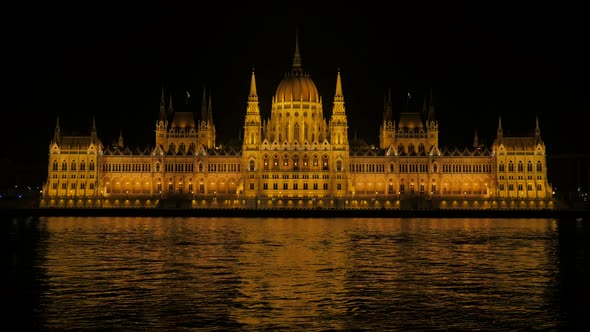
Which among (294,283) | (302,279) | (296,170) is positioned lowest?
(294,283)

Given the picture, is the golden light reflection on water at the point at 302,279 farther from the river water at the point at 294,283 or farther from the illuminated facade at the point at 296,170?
the illuminated facade at the point at 296,170

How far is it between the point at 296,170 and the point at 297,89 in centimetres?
1490

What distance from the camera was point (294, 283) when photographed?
46000 mm

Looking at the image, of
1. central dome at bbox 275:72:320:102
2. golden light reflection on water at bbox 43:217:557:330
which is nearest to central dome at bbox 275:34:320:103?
central dome at bbox 275:72:320:102

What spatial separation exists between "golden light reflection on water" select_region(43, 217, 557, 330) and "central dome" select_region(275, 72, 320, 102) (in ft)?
226

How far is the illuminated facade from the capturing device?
13950cm

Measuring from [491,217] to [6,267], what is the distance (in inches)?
3203

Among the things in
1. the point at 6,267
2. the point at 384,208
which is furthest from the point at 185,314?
the point at 384,208

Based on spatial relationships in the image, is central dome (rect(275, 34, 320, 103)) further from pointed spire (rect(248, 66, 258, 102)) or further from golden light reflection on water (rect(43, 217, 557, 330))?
golden light reflection on water (rect(43, 217, 557, 330))

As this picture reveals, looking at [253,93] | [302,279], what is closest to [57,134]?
[253,93]

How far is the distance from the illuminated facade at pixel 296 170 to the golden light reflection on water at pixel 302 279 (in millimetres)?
58423

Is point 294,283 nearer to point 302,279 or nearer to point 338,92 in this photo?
point 302,279

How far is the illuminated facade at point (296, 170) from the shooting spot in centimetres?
13950

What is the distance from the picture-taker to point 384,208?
13125cm
